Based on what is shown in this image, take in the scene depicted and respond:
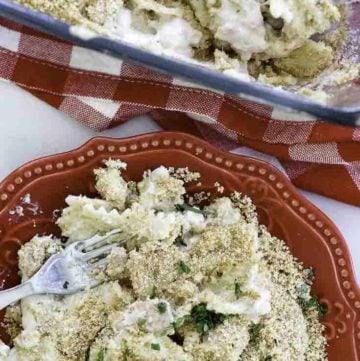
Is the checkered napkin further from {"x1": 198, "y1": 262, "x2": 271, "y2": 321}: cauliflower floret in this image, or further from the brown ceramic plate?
{"x1": 198, "y1": 262, "x2": 271, "y2": 321}: cauliflower floret

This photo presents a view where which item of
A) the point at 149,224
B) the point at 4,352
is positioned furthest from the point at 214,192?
the point at 4,352

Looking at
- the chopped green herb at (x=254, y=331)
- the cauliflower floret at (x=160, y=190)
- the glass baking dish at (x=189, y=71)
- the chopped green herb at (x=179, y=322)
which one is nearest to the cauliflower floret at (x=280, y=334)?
the chopped green herb at (x=254, y=331)

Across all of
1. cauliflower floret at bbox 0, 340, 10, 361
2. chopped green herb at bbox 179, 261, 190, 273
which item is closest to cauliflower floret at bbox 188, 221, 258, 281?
chopped green herb at bbox 179, 261, 190, 273

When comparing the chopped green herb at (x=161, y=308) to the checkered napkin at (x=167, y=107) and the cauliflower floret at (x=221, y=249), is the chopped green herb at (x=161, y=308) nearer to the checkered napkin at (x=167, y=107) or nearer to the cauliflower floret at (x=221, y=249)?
the cauliflower floret at (x=221, y=249)

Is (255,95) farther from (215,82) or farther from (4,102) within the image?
(4,102)

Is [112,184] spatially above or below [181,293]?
above

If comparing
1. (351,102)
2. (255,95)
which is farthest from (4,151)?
(351,102)

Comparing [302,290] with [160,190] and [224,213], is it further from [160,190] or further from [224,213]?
[160,190]
